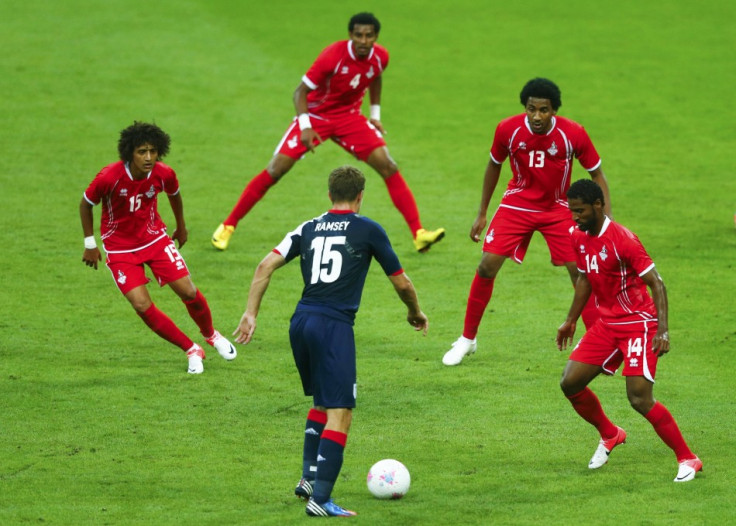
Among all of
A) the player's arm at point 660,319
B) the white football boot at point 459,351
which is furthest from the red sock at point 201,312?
the player's arm at point 660,319

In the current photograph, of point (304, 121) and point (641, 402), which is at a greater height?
point (304, 121)

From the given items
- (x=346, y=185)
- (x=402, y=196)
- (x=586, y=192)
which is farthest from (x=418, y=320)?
(x=402, y=196)

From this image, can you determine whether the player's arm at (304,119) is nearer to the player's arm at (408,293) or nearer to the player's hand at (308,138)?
the player's hand at (308,138)

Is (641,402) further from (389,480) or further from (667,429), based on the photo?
(389,480)

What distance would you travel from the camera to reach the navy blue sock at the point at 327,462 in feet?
22.7

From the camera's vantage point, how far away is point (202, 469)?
800 cm

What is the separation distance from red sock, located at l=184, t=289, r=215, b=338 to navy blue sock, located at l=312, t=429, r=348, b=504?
11.5ft

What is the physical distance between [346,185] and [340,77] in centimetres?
627

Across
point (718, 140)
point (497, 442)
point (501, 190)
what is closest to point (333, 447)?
point (497, 442)

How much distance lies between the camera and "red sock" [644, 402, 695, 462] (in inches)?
300

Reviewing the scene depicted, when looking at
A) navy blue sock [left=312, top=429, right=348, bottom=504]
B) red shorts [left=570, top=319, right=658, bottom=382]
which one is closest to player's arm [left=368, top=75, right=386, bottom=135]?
red shorts [left=570, top=319, right=658, bottom=382]

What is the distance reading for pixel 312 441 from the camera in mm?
7301

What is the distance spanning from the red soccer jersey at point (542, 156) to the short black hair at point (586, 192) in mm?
2224

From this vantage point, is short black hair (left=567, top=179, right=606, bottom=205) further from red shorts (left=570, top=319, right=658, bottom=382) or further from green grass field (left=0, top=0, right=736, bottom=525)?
green grass field (left=0, top=0, right=736, bottom=525)
